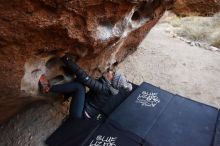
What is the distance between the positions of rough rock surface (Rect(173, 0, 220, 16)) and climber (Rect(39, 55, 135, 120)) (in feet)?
19.9

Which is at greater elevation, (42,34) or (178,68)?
(42,34)

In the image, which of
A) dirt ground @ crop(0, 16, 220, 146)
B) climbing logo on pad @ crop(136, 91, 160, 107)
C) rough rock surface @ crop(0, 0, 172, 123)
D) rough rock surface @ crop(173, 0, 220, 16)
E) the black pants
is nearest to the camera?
rough rock surface @ crop(0, 0, 172, 123)

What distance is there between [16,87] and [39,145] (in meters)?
1.03

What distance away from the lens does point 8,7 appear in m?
2.26

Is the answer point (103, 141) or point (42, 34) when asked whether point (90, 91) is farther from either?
point (42, 34)

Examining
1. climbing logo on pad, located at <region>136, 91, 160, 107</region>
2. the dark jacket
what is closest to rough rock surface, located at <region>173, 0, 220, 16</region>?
climbing logo on pad, located at <region>136, 91, 160, 107</region>

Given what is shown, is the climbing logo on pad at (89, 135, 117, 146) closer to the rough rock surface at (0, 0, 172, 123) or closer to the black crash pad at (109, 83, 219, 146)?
the black crash pad at (109, 83, 219, 146)

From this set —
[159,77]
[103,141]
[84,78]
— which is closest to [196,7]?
[159,77]

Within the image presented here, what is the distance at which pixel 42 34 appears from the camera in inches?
110

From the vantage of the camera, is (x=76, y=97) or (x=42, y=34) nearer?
(x=42, y=34)

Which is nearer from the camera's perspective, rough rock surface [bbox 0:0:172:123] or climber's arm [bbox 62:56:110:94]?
rough rock surface [bbox 0:0:172:123]

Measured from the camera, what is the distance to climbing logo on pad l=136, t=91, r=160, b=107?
422 centimetres

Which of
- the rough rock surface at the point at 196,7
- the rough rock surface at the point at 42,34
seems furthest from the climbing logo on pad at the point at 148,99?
the rough rock surface at the point at 196,7

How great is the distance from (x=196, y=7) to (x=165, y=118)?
6.45m
